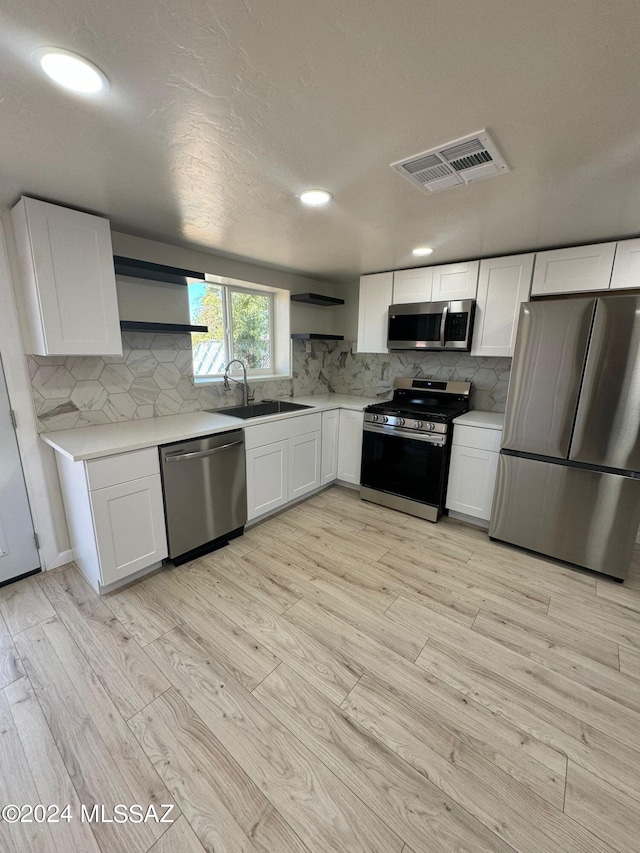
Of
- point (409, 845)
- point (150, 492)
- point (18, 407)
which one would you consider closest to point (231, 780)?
point (409, 845)

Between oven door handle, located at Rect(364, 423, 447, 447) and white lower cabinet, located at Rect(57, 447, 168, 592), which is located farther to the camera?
oven door handle, located at Rect(364, 423, 447, 447)

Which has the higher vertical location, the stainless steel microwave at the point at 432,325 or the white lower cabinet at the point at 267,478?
the stainless steel microwave at the point at 432,325

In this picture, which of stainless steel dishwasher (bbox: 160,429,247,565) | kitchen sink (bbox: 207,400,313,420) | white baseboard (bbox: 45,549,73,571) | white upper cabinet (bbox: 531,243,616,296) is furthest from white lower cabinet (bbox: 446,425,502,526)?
white baseboard (bbox: 45,549,73,571)

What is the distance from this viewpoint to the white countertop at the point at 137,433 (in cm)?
193

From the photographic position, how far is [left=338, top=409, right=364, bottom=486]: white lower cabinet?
3512 mm

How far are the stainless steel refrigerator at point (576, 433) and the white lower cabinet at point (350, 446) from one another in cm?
135

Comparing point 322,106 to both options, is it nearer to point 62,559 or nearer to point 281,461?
point 281,461

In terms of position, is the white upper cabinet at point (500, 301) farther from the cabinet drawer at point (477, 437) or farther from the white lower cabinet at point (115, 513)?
the white lower cabinet at point (115, 513)

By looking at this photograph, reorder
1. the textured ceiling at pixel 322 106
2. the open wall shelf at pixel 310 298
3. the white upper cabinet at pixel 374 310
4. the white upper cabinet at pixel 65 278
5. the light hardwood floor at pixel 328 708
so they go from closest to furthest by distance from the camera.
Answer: the textured ceiling at pixel 322 106 → the light hardwood floor at pixel 328 708 → the white upper cabinet at pixel 65 278 → the white upper cabinet at pixel 374 310 → the open wall shelf at pixel 310 298

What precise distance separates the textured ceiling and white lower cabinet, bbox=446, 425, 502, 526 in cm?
155

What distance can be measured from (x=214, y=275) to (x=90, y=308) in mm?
1166

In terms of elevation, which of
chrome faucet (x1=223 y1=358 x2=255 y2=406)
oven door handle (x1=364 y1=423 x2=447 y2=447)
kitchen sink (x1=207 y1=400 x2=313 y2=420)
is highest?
chrome faucet (x1=223 y1=358 x2=255 y2=406)

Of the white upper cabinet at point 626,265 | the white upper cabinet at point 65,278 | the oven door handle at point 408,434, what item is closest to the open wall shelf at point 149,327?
the white upper cabinet at point 65,278

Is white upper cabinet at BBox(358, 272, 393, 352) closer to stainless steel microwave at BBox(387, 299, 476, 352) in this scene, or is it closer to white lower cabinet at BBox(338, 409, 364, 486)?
stainless steel microwave at BBox(387, 299, 476, 352)
